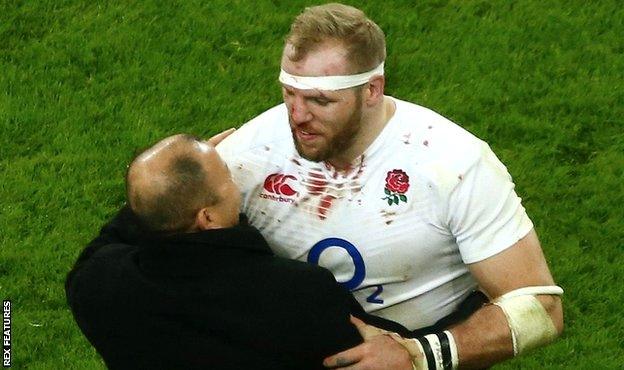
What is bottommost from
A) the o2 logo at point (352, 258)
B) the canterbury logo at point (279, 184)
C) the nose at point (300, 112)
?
the o2 logo at point (352, 258)

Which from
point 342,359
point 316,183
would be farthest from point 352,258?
point 342,359

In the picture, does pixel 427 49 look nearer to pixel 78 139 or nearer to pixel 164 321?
pixel 78 139

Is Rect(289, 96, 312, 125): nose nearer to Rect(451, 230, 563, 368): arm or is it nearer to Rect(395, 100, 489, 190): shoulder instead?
Rect(395, 100, 489, 190): shoulder

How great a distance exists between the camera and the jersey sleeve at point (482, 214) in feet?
13.7

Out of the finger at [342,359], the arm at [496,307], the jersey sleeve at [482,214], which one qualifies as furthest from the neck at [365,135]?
the finger at [342,359]

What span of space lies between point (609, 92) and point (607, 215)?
3.95 feet

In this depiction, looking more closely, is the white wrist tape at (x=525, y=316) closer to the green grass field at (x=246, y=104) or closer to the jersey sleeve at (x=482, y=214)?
the jersey sleeve at (x=482, y=214)

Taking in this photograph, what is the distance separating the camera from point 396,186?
14.2 ft

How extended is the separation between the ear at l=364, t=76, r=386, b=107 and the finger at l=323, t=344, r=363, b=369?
97 centimetres

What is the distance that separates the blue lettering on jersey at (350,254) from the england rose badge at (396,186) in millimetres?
227

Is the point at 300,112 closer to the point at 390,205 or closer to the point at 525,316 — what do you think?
the point at 390,205

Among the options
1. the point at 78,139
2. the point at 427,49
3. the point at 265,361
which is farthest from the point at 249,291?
the point at 427,49

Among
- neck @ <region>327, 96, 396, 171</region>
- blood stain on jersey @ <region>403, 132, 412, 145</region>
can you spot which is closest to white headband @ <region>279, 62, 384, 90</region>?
neck @ <region>327, 96, 396, 171</region>

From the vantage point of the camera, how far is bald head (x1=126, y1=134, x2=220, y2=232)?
150 inches
